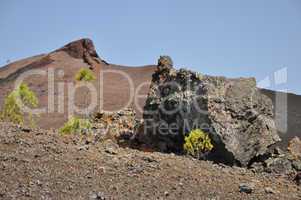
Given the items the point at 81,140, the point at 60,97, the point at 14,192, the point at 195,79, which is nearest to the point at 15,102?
the point at 81,140

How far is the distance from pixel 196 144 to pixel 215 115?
104cm

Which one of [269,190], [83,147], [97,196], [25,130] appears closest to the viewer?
[97,196]

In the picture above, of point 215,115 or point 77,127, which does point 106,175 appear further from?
point 77,127

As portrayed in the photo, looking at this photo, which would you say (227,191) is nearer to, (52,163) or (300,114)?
(52,163)

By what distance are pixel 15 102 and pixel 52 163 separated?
19.0 ft

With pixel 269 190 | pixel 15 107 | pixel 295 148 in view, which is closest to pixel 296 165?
pixel 295 148

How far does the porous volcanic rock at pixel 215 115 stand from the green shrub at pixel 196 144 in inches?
12.1

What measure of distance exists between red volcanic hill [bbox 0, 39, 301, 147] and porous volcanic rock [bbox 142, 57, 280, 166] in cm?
919

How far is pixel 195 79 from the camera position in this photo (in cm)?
1277

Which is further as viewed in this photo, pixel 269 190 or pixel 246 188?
pixel 269 190

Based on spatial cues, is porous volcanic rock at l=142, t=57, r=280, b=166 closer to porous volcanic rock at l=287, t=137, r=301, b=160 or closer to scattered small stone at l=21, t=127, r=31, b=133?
porous volcanic rock at l=287, t=137, r=301, b=160

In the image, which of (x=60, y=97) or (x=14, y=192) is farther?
(x=60, y=97)

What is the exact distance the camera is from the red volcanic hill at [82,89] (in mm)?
26219

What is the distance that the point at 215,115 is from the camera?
12.0 m
